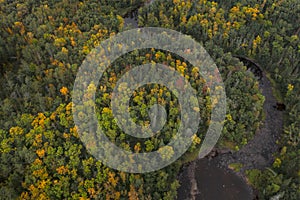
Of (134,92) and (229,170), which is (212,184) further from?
(134,92)

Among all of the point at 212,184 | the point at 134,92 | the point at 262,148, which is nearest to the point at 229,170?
the point at 212,184

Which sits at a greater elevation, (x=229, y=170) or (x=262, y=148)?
(x=262, y=148)

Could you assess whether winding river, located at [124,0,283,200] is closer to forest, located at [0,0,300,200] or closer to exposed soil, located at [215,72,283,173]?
exposed soil, located at [215,72,283,173]

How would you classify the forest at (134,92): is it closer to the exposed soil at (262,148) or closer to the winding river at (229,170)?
the exposed soil at (262,148)

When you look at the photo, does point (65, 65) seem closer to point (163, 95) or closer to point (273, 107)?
point (163, 95)

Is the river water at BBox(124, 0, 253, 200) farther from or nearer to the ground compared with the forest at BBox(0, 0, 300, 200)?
nearer to the ground

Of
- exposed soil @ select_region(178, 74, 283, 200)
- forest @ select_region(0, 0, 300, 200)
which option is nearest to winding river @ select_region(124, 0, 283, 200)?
exposed soil @ select_region(178, 74, 283, 200)

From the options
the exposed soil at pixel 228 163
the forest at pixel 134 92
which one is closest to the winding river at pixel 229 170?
the exposed soil at pixel 228 163

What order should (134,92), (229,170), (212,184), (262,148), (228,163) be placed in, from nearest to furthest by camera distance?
1. (212,184)
2. (229,170)
3. (228,163)
4. (134,92)
5. (262,148)
